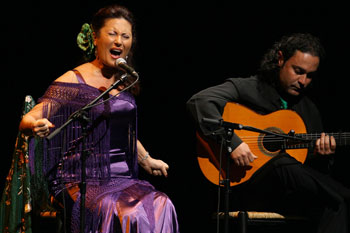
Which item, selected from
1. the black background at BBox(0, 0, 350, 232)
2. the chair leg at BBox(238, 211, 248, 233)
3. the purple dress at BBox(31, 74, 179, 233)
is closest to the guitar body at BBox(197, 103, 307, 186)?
the chair leg at BBox(238, 211, 248, 233)

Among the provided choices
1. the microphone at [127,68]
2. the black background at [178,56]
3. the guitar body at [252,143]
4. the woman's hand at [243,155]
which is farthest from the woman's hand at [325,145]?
the microphone at [127,68]

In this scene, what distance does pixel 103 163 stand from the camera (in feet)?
8.29

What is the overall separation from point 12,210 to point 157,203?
2.97 ft

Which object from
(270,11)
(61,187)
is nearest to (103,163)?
(61,187)

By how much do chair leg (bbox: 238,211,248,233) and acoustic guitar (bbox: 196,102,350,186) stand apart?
0.31 m

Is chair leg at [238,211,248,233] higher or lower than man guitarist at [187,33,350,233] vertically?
lower

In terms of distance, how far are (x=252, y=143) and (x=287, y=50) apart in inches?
31.5

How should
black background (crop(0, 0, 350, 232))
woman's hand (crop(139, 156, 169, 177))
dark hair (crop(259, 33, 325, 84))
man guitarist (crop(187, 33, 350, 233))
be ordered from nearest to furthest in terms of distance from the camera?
woman's hand (crop(139, 156, 169, 177)), man guitarist (crop(187, 33, 350, 233)), dark hair (crop(259, 33, 325, 84)), black background (crop(0, 0, 350, 232))

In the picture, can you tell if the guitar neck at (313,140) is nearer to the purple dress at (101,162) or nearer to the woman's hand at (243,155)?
the woman's hand at (243,155)

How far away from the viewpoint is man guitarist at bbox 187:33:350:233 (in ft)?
9.42

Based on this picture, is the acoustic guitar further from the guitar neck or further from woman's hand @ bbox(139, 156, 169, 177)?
woman's hand @ bbox(139, 156, 169, 177)

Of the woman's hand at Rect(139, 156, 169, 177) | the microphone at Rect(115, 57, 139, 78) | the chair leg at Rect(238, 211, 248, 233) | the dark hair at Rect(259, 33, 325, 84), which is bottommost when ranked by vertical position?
the chair leg at Rect(238, 211, 248, 233)

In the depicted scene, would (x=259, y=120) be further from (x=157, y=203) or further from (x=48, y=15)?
(x=48, y=15)

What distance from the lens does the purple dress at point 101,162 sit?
7.52 feet
